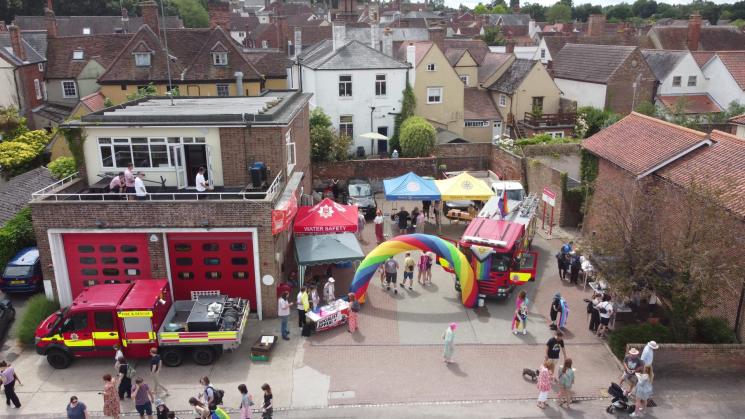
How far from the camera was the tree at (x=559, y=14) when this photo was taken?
13725 cm

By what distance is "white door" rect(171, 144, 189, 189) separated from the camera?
19.4 metres

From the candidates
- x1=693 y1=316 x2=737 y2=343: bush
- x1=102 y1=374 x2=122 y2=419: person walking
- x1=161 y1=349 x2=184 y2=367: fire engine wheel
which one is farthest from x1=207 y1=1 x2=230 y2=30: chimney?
x1=693 y1=316 x2=737 y2=343: bush

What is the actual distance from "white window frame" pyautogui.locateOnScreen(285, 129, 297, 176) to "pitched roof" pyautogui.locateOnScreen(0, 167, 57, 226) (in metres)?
11.0

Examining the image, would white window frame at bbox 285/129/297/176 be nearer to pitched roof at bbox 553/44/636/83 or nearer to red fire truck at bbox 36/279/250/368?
red fire truck at bbox 36/279/250/368

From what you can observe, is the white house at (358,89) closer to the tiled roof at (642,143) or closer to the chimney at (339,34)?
the chimney at (339,34)

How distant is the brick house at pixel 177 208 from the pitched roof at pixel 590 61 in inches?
1152

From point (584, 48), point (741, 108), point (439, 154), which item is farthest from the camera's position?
point (584, 48)

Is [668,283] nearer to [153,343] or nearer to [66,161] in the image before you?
[153,343]

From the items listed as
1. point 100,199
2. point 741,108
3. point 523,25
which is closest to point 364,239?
point 100,199

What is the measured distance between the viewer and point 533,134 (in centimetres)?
3922

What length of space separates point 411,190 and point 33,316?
1540 cm

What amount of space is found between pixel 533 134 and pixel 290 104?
69.4 ft

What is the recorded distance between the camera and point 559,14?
5463 inches

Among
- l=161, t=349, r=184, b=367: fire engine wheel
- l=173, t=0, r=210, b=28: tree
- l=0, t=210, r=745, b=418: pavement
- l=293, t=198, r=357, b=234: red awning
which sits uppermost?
l=173, t=0, r=210, b=28: tree
